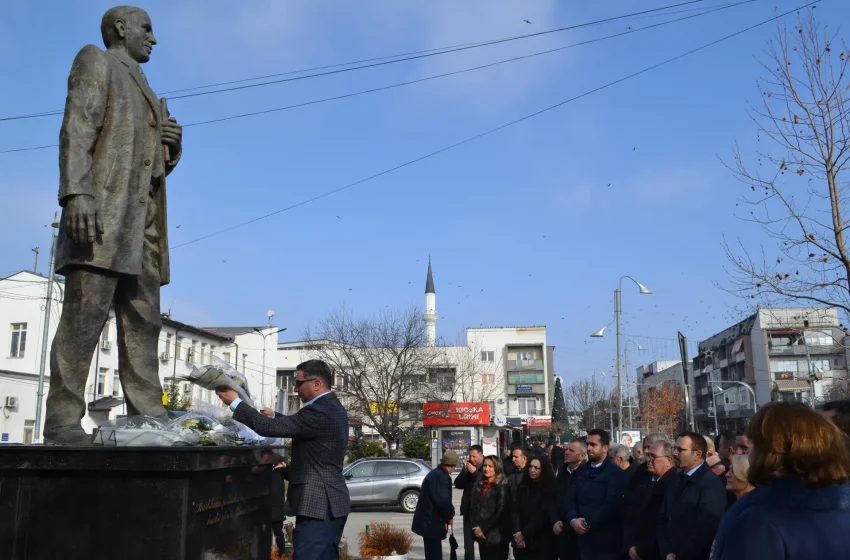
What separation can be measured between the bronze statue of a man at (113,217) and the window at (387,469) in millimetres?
16924

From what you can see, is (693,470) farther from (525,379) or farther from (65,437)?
(525,379)

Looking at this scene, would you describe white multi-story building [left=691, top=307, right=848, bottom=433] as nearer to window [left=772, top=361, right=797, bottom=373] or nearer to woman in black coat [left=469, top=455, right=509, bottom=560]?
window [left=772, top=361, right=797, bottom=373]

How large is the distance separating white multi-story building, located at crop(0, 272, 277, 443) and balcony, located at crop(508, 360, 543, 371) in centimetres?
3371

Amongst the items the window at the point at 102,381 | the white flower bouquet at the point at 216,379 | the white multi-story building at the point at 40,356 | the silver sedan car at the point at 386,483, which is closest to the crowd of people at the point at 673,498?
the white flower bouquet at the point at 216,379

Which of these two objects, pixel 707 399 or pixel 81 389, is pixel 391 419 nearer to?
pixel 81 389

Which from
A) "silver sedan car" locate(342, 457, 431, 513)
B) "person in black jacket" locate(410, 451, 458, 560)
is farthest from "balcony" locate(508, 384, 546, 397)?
"person in black jacket" locate(410, 451, 458, 560)

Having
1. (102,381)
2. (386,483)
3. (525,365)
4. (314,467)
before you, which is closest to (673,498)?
(314,467)

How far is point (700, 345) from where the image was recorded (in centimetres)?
10825

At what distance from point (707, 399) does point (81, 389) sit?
11218 cm

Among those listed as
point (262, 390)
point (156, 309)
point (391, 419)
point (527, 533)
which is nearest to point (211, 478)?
point (156, 309)

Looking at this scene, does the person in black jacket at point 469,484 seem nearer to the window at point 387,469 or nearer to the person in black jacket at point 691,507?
the person in black jacket at point 691,507

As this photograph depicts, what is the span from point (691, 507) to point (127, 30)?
5751mm

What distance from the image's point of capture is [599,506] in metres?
7.86

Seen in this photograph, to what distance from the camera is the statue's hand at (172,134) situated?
559 centimetres
